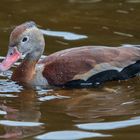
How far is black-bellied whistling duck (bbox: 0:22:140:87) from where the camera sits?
8977mm

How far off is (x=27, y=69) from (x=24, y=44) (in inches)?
15.0

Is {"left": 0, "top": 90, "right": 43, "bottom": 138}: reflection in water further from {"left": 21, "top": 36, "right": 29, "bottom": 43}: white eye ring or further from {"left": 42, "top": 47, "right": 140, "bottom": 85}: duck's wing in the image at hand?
{"left": 21, "top": 36, "right": 29, "bottom": 43}: white eye ring

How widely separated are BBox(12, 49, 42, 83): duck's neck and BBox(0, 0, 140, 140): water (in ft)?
0.52

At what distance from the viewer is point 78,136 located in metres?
7.05

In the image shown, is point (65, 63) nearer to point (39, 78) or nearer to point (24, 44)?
point (39, 78)

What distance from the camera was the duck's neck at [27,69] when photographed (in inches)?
364

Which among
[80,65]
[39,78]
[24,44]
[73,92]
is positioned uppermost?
[24,44]

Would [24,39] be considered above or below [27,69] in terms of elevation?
above

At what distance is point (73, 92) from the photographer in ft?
29.1

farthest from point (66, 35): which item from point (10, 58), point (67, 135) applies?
point (67, 135)

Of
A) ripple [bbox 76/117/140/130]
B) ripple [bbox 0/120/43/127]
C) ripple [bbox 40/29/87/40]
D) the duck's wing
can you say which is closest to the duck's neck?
the duck's wing

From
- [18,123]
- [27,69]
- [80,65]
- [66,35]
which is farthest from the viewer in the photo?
[66,35]

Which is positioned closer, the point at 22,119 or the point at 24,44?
the point at 22,119

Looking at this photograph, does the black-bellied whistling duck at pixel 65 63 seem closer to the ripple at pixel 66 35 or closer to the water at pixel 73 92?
the water at pixel 73 92
